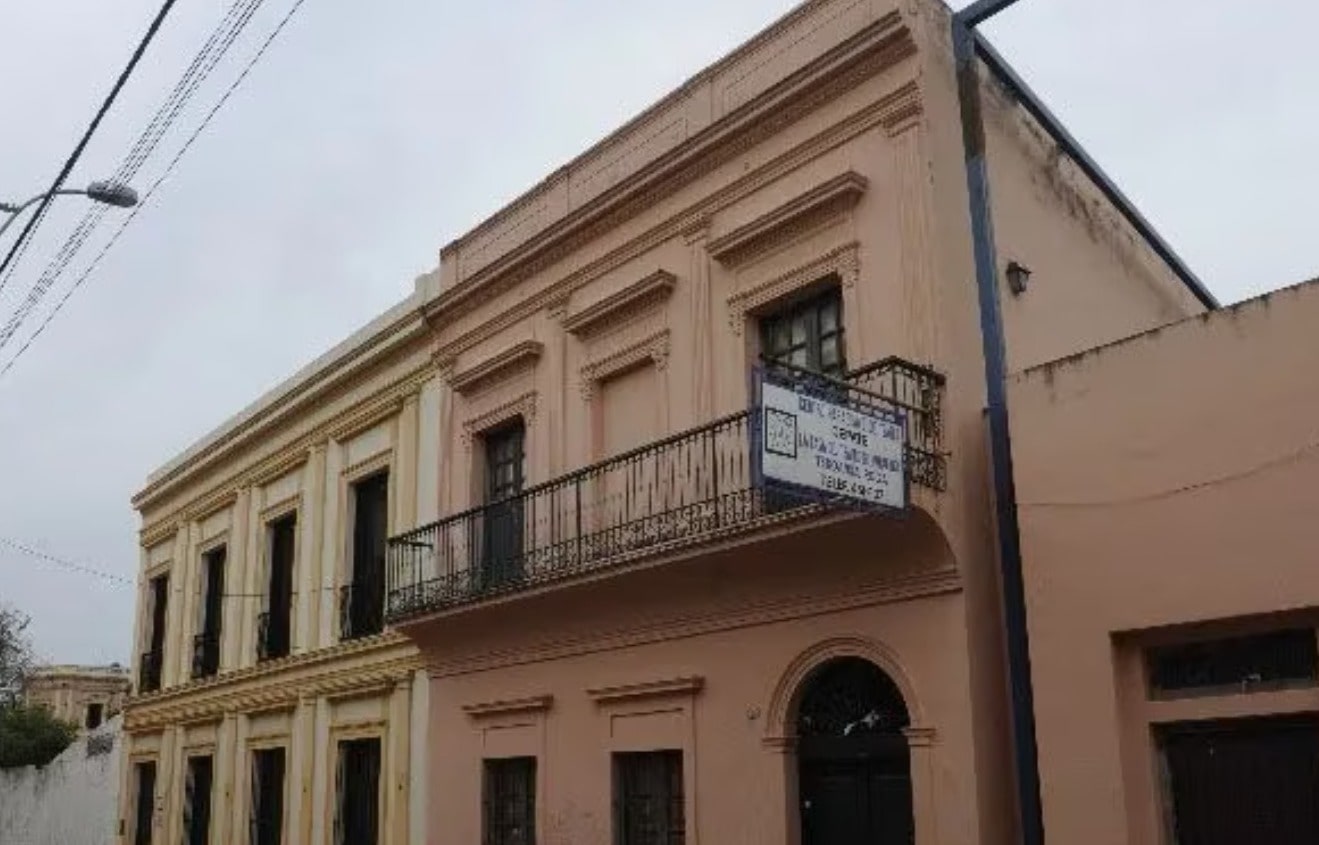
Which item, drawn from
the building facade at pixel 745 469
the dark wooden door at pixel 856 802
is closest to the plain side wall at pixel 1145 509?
the building facade at pixel 745 469

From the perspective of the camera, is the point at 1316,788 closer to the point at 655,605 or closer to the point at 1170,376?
the point at 1170,376

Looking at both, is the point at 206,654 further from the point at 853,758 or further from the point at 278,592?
the point at 853,758

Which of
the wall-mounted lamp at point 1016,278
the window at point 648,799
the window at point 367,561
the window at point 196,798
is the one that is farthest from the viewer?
the window at point 196,798

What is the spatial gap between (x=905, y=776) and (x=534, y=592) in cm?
358

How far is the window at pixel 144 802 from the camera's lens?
68.5 ft

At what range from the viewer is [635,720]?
11.0 m

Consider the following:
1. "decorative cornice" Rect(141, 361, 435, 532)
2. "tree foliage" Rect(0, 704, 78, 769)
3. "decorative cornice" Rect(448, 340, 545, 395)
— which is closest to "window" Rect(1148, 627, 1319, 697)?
"decorative cornice" Rect(448, 340, 545, 395)

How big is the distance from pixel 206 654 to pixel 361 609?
17.4ft

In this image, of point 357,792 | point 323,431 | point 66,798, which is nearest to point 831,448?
point 357,792

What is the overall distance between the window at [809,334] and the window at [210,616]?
11460mm

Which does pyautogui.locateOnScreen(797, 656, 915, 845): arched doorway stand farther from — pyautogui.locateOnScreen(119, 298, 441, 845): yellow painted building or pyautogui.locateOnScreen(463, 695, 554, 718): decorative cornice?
pyautogui.locateOnScreen(119, 298, 441, 845): yellow painted building

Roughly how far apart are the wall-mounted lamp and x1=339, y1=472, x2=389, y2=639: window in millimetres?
7782

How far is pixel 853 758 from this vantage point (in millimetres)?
9430

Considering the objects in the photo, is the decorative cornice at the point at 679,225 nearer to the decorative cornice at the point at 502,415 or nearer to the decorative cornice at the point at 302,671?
the decorative cornice at the point at 502,415
